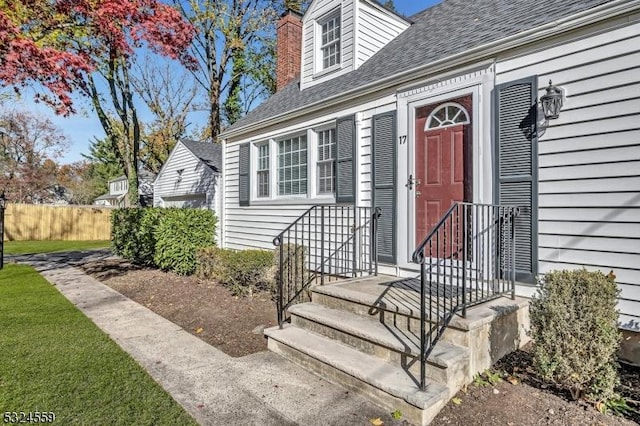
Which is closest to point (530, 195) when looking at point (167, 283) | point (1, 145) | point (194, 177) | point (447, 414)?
point (447, 414)

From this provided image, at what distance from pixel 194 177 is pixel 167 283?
5.49 m

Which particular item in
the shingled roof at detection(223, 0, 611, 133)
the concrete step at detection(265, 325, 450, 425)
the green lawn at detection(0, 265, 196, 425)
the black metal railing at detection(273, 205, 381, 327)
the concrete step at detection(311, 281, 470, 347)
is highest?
the shingled roof at detection(223, 0, 611, 133)

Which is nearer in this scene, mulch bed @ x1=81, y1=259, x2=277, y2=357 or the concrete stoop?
the concrete stoop

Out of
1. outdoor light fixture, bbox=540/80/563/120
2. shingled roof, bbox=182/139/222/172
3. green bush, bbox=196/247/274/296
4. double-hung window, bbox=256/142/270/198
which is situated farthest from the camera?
shingled roof, bbox=182/139/222/172

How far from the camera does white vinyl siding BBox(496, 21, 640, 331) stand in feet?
11.2

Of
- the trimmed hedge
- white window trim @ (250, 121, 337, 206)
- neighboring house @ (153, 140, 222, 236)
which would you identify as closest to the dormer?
white window trim @ (250, 121, 337, 206)

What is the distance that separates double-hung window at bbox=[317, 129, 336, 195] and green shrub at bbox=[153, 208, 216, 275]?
144 inches

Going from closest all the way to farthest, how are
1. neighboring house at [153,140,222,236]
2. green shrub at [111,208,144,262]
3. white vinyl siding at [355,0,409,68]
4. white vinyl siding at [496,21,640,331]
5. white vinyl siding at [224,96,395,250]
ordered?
1. white vinyl siding at [496,21,640,331]
2. white vinyl siding at [224,96,395,250]
3. white vinyl siding at [355,0,409,68]
4. green shrub at [111,208,144,262]
5. neighboring house at [153,140,222,236]

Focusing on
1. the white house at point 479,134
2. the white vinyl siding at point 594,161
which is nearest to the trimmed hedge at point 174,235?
the white house at point 479,134

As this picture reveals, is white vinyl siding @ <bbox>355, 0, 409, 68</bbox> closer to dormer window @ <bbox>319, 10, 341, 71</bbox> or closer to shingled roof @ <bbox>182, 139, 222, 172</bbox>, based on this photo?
dormer window @ <bbox>319, 10, 341, 71</bbox>

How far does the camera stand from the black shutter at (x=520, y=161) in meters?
4.05

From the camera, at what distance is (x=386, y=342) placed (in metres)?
3.28

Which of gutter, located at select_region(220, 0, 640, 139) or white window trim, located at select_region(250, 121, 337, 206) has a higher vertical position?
gutter, located at select_region(220, 0, 640, 139)

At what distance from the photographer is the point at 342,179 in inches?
244
